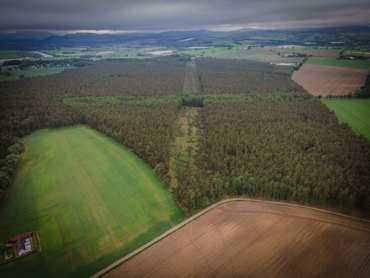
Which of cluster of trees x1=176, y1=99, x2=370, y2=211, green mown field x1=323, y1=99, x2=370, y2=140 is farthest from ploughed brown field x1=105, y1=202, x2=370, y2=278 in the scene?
green mown field x1=323, y1=99, x2=370, y2=140

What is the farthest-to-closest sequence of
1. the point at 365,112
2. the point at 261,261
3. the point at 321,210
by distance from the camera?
the point at 365,112
the point at 321,210
the point at 261,261

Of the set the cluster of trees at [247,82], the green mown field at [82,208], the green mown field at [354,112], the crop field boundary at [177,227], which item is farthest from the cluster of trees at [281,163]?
the cluster of trees at [247,82]

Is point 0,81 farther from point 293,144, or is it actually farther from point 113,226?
point 293,144

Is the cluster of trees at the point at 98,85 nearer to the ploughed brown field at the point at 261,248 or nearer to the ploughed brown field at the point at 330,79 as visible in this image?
the ploughed brown field at the point at 330,79

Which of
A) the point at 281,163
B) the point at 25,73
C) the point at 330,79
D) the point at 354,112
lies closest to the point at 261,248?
the point at 281,163

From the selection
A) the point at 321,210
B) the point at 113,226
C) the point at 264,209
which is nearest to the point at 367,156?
the point at 321,210

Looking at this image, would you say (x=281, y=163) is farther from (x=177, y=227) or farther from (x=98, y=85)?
(x=98, y=85)

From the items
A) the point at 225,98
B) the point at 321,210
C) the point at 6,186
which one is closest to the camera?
the point at 321,210
